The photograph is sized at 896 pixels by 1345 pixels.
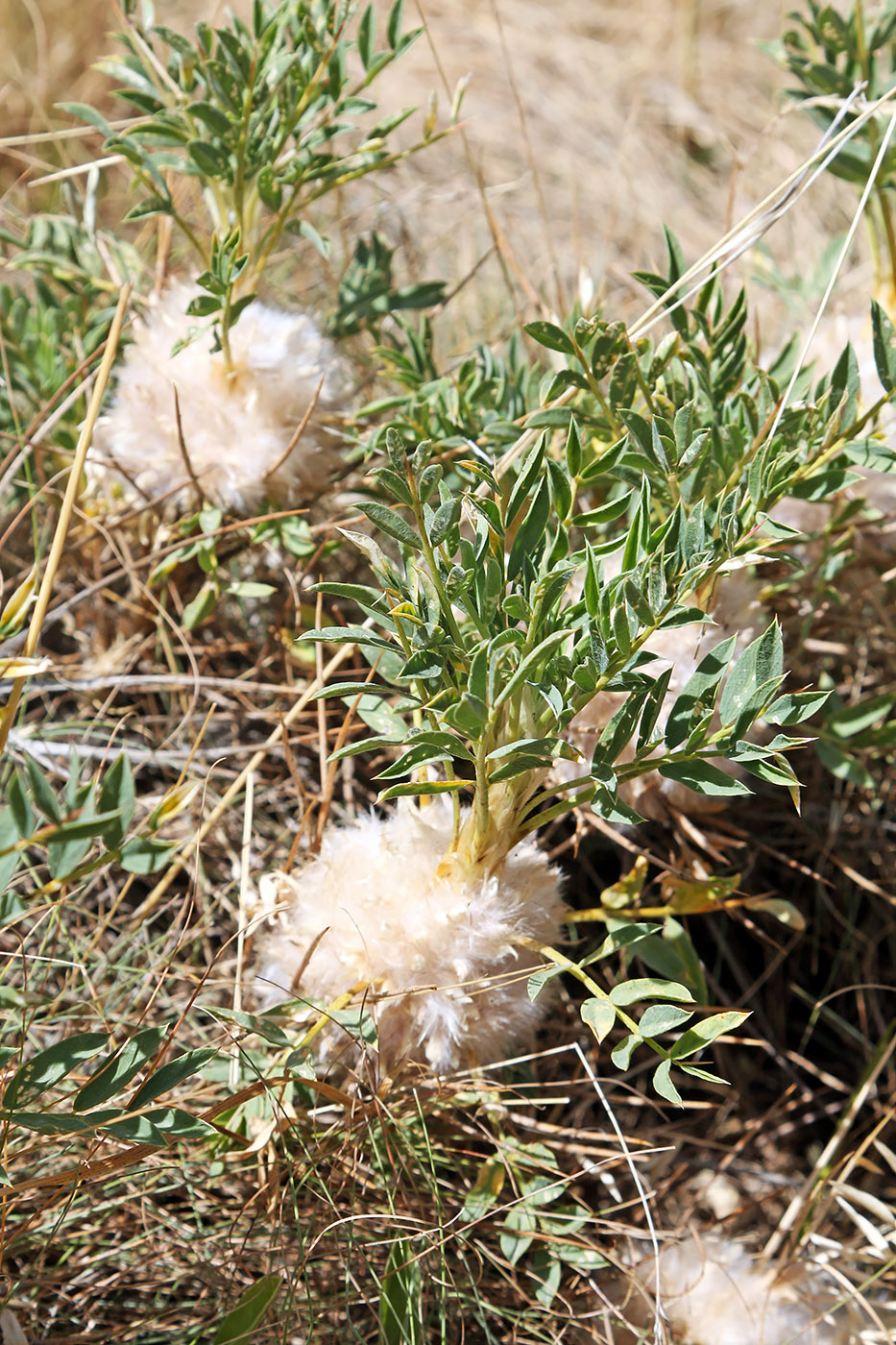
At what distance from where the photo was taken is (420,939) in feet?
2.44

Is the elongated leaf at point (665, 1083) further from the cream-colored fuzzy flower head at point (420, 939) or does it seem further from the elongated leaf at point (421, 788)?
A: the elongated leaf at point (421, 788)

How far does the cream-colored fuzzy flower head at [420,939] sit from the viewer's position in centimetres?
74

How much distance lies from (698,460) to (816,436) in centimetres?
11

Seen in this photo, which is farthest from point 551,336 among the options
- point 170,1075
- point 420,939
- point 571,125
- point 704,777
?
point 571,125

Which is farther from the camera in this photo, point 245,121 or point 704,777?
point 245,121

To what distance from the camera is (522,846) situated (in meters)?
0.81

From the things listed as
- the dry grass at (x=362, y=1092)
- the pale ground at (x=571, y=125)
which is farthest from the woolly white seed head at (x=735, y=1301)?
the pale ground at (x=571, y=125)

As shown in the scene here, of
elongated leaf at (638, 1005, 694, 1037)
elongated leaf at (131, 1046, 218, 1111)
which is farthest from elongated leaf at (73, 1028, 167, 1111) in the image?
elongated leaf at (638, 1005, 694, 1037)

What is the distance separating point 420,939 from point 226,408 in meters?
0.52

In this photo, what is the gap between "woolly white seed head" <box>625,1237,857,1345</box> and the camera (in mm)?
891

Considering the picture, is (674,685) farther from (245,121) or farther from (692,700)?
(245,121)

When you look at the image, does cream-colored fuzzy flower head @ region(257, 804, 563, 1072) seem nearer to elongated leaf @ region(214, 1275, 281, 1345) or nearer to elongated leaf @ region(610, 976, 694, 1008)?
elongated leaf @ region(610, 976, 694, 1008)

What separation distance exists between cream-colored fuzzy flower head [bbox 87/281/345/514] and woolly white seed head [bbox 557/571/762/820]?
372 mm

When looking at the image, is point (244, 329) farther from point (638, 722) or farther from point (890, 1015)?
point (890, 1015)
